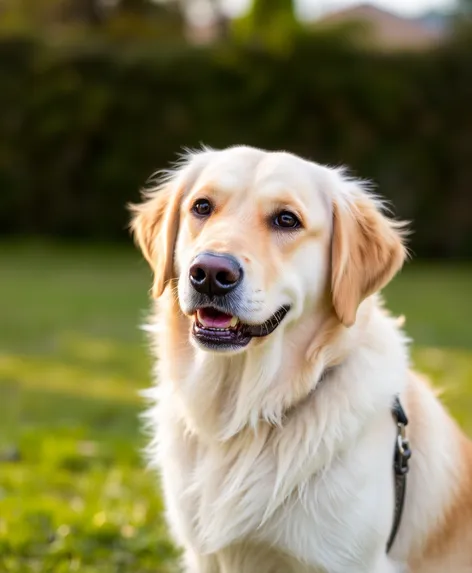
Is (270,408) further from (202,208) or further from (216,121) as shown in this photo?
(216,121)

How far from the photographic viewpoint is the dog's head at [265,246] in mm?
2654

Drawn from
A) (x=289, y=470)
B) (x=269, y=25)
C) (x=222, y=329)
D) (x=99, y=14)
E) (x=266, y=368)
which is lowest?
(x=289, y=470)

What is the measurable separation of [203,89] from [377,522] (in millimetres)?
12679

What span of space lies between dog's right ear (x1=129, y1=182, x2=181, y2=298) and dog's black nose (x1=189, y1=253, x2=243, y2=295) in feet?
1.53

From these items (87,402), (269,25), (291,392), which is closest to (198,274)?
(291,392)

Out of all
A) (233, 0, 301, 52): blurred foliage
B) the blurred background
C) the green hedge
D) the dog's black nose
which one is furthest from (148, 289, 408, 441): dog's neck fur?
(233, 0, 301, 52): blurred foliage

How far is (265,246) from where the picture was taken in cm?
278

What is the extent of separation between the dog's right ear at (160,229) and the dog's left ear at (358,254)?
24.1 inches

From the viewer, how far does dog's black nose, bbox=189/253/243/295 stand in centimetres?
258

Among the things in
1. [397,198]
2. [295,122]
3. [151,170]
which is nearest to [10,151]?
[151,170]

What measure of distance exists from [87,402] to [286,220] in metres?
3.64

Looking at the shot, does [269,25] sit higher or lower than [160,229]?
higher

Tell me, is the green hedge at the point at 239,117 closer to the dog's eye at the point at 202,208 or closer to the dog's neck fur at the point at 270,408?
the dog's eye at the point at 202,208

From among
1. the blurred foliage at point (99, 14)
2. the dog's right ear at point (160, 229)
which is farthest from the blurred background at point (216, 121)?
the dog's right ear at point (160, 229)
